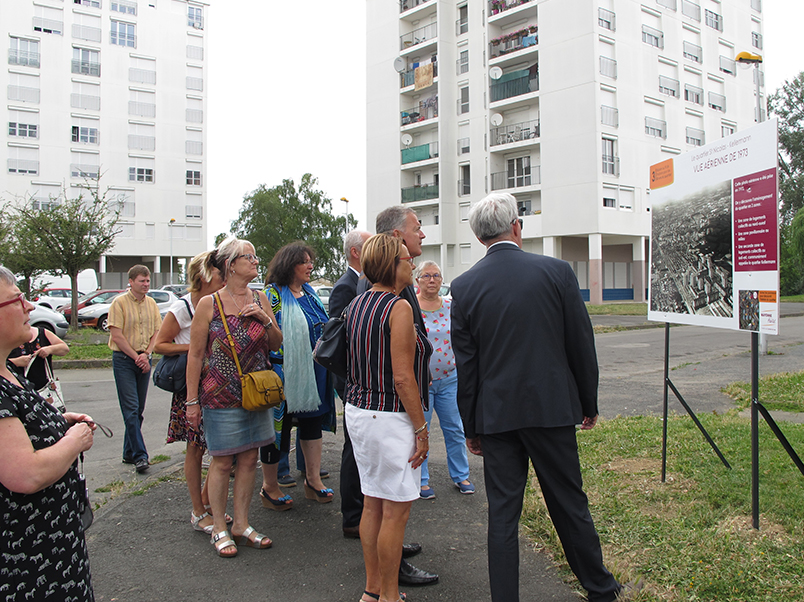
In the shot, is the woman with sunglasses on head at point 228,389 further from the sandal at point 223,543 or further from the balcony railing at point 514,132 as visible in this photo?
the balcony railing at point 514,132

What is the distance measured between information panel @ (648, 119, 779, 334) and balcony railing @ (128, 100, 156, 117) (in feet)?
188

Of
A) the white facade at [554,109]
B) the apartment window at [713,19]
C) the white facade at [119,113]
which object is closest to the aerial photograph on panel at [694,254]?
the white facade at [554,109]

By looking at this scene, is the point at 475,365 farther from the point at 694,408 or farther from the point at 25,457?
the point at 694,408

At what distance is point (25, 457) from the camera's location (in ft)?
6.09

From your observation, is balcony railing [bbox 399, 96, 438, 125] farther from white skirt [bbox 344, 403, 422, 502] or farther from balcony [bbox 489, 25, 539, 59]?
white skirt [bbox 344, 403, 422, 502]

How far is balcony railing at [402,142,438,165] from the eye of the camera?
144 ft

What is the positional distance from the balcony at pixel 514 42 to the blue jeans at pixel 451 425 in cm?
3804

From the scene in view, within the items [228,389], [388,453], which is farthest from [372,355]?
[228,389]

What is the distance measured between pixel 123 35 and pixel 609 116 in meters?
42.8

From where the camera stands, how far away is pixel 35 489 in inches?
73.4

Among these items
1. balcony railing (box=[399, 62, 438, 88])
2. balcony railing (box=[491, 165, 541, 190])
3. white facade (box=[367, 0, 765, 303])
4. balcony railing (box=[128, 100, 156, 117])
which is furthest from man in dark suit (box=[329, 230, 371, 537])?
balcony railing (box=[128, 100, 156, 117])

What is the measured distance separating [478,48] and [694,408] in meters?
38.7

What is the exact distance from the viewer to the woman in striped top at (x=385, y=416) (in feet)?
9.89

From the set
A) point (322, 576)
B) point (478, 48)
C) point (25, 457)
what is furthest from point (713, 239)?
point (478, 48)
